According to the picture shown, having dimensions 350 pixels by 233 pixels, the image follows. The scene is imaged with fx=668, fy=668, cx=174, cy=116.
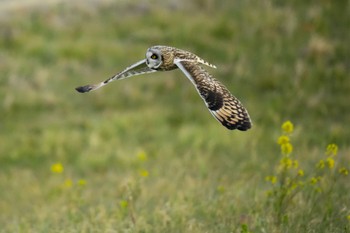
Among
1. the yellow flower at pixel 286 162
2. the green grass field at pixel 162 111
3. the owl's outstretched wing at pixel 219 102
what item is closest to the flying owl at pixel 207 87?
Result: the owl's outstretched wing at pixel 219 102

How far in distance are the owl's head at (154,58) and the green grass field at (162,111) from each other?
161 centimetres

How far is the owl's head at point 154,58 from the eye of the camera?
4480 millimetres

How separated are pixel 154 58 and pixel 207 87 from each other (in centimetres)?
48

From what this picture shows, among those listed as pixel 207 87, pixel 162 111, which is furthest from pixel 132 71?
pixel 162 111

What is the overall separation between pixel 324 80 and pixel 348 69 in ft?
→ 2.24

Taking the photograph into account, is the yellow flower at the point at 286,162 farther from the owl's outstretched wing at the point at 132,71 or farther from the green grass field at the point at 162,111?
the owl's outstretched wing at the point at 132,71

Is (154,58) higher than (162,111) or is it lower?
higher

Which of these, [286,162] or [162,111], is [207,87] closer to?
[286,162]

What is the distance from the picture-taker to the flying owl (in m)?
4.21

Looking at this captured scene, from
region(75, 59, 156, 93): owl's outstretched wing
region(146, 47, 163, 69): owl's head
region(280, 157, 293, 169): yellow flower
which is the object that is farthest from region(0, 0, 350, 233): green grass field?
region(146, 47, 163, 69): owl's head

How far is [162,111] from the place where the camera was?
1303 cm

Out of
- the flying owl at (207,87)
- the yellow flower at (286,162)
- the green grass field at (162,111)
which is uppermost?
the flying owl at (207,87)

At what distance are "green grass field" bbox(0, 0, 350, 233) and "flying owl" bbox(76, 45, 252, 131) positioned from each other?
1.64 metres

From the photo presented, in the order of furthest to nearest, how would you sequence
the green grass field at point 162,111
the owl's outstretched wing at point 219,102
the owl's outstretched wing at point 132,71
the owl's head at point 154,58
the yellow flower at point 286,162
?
the green grass field at point 162,111 < the yellow flower at point 286,162 < the owl's outstretched wing at point 132,71 < the owl's head at point 154,58 < the owl's outstretched wing at point 219,102
